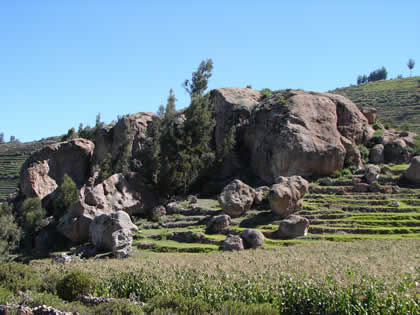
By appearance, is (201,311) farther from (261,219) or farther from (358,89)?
(358,89)

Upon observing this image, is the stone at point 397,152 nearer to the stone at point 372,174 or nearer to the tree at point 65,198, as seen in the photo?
the stone at point 372,174

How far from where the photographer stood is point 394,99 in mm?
91312

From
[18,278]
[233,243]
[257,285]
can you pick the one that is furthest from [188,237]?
[257,285]

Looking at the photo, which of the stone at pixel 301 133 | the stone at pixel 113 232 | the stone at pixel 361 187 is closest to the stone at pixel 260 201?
the stone at pixel 301 133

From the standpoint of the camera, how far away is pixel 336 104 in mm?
47344

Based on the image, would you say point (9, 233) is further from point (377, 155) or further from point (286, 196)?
point (377, 155)

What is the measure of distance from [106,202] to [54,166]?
53.2 ft

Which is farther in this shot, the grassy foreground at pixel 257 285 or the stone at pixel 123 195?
the stone at pixel 123 195

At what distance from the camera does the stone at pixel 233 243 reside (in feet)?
89.5

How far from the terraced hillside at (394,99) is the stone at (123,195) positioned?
36638 millimetres

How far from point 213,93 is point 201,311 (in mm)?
43516

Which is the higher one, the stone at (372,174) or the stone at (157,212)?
the stone at (372,174)

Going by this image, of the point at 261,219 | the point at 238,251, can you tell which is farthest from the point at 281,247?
the point at 261,219

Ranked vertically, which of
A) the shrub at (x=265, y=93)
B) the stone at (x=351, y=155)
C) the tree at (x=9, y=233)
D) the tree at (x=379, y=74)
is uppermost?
the tree at (x=379, y=74)
